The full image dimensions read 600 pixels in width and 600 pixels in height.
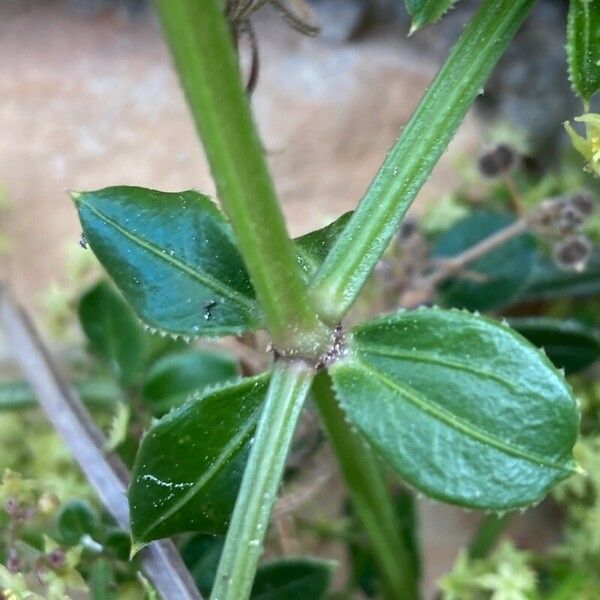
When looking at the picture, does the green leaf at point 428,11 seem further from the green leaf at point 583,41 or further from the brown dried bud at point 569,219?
the brown dried bud at point 569,219

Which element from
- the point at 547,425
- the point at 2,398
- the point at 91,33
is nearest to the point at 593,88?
the point at 547,425

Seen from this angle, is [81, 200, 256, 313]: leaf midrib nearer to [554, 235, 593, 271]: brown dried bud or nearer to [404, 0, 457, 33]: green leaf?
[404, 0, 457, 33]: green leaf

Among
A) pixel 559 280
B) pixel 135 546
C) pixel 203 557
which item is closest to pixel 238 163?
pixel 135 546

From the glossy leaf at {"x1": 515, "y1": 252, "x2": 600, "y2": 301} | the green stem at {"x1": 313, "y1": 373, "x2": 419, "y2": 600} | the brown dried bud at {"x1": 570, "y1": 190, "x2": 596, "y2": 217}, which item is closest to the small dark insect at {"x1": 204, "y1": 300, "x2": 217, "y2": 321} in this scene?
the green stem at {"x1": 313, "y1": 373, "x2": 419, "y2": 600}

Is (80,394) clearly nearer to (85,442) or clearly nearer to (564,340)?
(85,442)

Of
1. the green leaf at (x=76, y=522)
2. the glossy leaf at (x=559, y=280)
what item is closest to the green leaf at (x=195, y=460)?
the green leaf at (x=76, y=522)

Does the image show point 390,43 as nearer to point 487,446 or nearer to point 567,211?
point 567,211

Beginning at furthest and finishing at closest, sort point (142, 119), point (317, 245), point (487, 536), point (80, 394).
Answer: point (142, 119), point (80, 394), point (487, 536), point (317, 245)
